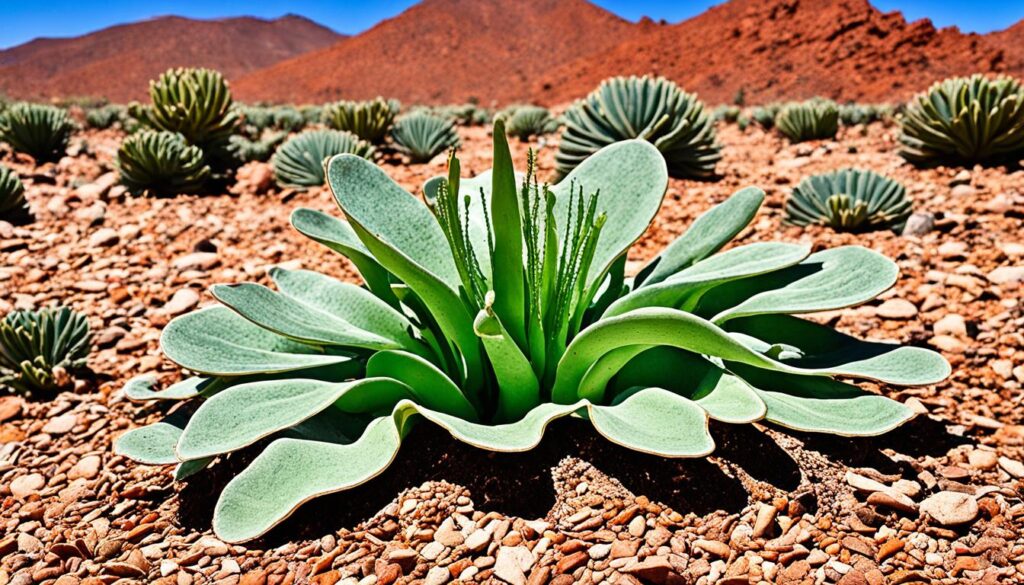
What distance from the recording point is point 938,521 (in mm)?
1792

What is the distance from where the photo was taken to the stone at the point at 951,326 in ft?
9.24

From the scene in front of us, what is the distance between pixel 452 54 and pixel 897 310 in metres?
52.1

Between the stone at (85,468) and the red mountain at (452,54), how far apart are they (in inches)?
1678

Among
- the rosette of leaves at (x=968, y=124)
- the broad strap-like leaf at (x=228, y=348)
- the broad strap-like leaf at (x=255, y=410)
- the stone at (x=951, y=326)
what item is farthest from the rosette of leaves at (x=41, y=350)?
the rosette of leaves at (x=968, y=124)

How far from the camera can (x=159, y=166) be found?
4.51 metres

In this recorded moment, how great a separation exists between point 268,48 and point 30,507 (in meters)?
86.0

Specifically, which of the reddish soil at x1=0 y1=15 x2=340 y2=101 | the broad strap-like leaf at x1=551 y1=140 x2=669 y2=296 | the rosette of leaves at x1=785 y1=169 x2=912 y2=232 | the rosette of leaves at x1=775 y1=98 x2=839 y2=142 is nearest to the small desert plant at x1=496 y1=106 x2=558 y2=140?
the rosette of leaves at x1=775 y1=98 x2=839 y2=142

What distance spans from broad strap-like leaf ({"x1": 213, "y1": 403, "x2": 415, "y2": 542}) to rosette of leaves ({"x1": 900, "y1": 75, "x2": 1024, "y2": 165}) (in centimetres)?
414

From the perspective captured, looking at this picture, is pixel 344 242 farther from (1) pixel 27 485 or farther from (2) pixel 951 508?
(2) pixel 951 508

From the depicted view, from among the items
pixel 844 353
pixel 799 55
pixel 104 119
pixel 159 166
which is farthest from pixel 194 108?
pixel 799 55

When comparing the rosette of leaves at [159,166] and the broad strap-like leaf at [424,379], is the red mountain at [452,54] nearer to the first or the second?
the rosette of leaves at [159,166]

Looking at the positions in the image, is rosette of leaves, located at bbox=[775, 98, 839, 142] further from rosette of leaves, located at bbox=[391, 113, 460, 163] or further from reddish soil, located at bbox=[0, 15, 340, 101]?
reddish soil, located at bbox=[0, 15, 340, 101]

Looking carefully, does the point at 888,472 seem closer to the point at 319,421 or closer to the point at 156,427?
the point at 319,421

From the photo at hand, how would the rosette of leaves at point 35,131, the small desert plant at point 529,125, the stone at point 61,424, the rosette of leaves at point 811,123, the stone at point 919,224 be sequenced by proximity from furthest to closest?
1. the small desert plant at point 529,125
2. the rosette of leaves at point 811,123
3. the rosette of leaves at point 35,131
4. the stone at point 919,224
5. the stone at point 61,424
